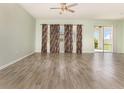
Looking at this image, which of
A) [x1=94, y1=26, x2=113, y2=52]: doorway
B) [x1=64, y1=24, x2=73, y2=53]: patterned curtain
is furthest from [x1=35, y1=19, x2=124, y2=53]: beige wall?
[x1=64, y1=24, x2=73, y2=53]: patterned curtain

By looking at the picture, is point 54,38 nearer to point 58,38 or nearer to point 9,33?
point 58,38

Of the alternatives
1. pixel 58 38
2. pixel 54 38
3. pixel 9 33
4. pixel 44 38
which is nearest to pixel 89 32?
pixel 58 38

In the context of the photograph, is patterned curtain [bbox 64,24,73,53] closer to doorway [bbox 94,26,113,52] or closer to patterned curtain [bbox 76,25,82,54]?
patterned curtain [bbox 76,25,82,54]

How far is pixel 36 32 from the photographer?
11.5 meters

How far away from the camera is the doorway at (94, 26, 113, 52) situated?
1216 centimetres

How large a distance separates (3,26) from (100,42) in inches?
368

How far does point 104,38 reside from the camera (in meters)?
12.5

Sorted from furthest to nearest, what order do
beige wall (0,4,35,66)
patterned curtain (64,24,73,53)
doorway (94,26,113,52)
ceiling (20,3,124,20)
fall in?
doorway (94,26,113,52), patterned curtain (64,24,73,53), ceiling (20,3,124,20), beige wall (0,4,35,66)

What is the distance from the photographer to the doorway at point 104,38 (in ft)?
39.9

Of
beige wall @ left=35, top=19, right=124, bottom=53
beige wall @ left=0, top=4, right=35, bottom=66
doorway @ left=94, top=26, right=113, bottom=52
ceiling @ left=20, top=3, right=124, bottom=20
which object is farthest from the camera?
doorway @ left=94, top=26, right=113, bottom=52

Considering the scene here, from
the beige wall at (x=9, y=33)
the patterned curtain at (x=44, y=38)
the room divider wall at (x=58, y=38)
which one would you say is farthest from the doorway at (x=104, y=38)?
the beige wall at (x=9, y=33)

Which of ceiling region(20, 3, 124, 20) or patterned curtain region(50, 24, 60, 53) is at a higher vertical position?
ceiling region(20, 3, 124, 20)

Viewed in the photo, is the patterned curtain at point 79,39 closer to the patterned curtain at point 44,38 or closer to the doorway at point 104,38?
the doorway at point 104,38

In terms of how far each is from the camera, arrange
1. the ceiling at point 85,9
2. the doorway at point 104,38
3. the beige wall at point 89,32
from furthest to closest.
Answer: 1. the doorway at point 104,38
2. the beige wall at point 89,32
3. the ceiling at point 85,9
